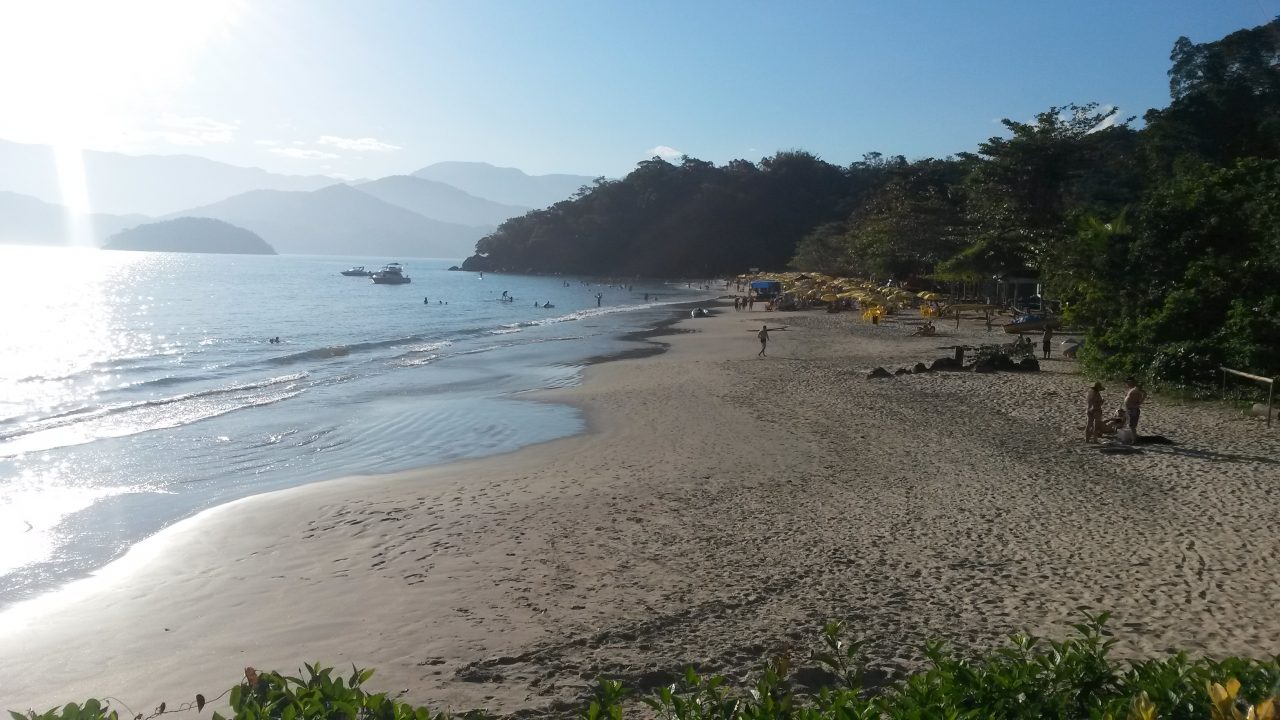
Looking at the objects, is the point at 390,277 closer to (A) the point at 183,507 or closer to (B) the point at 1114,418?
(A) the point at 183,507

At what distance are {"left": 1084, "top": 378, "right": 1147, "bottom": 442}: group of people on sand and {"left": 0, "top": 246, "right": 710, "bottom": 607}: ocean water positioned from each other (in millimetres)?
9446

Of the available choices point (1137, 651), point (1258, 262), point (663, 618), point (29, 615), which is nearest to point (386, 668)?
point (663, 618)

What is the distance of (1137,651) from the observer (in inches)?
237

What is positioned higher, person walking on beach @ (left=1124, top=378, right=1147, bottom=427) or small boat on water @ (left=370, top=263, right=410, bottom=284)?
small boat on water @ (left=370, top=263, right=410, bottom=284)

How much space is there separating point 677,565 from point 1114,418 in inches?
363

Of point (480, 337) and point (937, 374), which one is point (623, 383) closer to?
point (937, 374)

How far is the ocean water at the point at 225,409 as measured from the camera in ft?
40.4

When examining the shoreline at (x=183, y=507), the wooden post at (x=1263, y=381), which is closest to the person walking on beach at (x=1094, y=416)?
the wooden post at (x=1263, y=381)

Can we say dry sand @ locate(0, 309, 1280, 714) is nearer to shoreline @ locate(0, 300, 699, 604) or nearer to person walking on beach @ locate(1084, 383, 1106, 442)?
shoreline @ locate(0, 300, 699, 604)

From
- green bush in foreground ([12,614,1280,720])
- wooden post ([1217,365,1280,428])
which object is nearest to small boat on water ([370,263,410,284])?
wooden post ([1217,365,1280,428])

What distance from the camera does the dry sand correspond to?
650 centimetres

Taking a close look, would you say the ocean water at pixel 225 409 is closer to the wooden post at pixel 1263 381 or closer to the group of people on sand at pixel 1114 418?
the group of people on sand at pixel 1114 418

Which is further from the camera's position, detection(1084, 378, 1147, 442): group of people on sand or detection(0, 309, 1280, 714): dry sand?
detection(1084, 378, 1147, 442): group of people on sand

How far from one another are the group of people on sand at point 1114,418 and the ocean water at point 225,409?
9.45m
